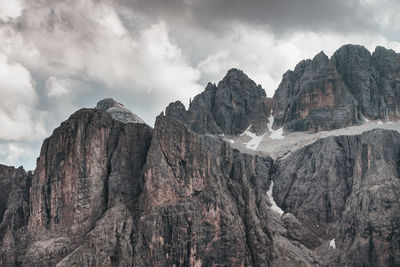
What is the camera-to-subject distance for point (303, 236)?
103 metres

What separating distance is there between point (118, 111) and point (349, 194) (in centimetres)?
8660

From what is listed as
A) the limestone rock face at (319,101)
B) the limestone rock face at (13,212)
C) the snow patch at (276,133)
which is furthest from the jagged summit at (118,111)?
the limestone rock face at (319,101)

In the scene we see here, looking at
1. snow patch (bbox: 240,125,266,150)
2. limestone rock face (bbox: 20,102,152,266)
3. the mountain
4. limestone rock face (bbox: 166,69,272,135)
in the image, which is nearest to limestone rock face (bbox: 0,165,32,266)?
the mountain

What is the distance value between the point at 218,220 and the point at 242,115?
91.2 metres

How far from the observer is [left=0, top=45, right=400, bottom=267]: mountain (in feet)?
245

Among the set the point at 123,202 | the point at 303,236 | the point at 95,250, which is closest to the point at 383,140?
the point at 303,236

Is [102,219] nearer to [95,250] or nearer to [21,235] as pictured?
[95,250]

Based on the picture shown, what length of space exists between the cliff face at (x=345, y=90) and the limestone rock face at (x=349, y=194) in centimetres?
2393

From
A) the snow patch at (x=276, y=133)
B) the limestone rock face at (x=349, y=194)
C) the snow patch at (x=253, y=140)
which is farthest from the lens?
the snow patch at (x=276, y=133)

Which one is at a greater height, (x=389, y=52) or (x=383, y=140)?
(x=389, y=52)

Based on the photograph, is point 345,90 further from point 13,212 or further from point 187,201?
point 13,212

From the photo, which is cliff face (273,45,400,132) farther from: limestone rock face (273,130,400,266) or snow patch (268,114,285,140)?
limestone rock face (273,130,400,266)

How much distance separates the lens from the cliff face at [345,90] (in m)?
142

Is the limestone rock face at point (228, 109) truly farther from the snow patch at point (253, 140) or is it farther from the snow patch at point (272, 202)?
the snow patch at point (272, 202)
